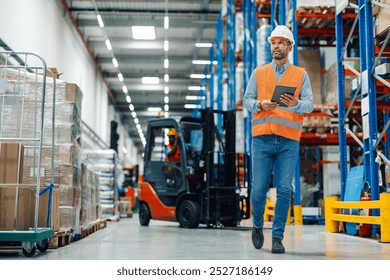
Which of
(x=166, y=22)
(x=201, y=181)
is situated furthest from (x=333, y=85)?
(x=166, y=22)

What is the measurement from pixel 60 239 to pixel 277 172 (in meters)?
2.35

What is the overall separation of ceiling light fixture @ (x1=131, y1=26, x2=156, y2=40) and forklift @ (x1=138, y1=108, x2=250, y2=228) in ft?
33.4

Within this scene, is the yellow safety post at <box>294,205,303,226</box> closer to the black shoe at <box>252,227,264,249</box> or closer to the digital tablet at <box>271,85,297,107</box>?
the black shoe at <box>252,227,264,249</box>

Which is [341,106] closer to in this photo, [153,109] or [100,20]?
[100,20]

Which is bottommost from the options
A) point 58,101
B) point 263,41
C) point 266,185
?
point 266,185

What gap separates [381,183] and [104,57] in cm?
1862

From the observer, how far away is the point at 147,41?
20672 mm

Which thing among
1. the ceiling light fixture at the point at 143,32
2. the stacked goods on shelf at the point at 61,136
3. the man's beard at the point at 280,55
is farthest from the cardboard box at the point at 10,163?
the ceiling light fixture at the point at 143,32

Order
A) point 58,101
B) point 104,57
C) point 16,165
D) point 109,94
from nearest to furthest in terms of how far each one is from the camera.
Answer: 1. point 16,165
2. point 58,101
3. point 104,57
4. point 109,94

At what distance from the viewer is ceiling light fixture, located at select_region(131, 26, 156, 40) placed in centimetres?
1930

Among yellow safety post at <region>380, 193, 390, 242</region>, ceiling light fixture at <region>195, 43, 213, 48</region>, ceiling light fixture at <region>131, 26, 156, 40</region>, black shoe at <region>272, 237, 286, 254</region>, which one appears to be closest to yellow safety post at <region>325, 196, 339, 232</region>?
yellow safety post at <region>380, 193, 390, 242</region>
